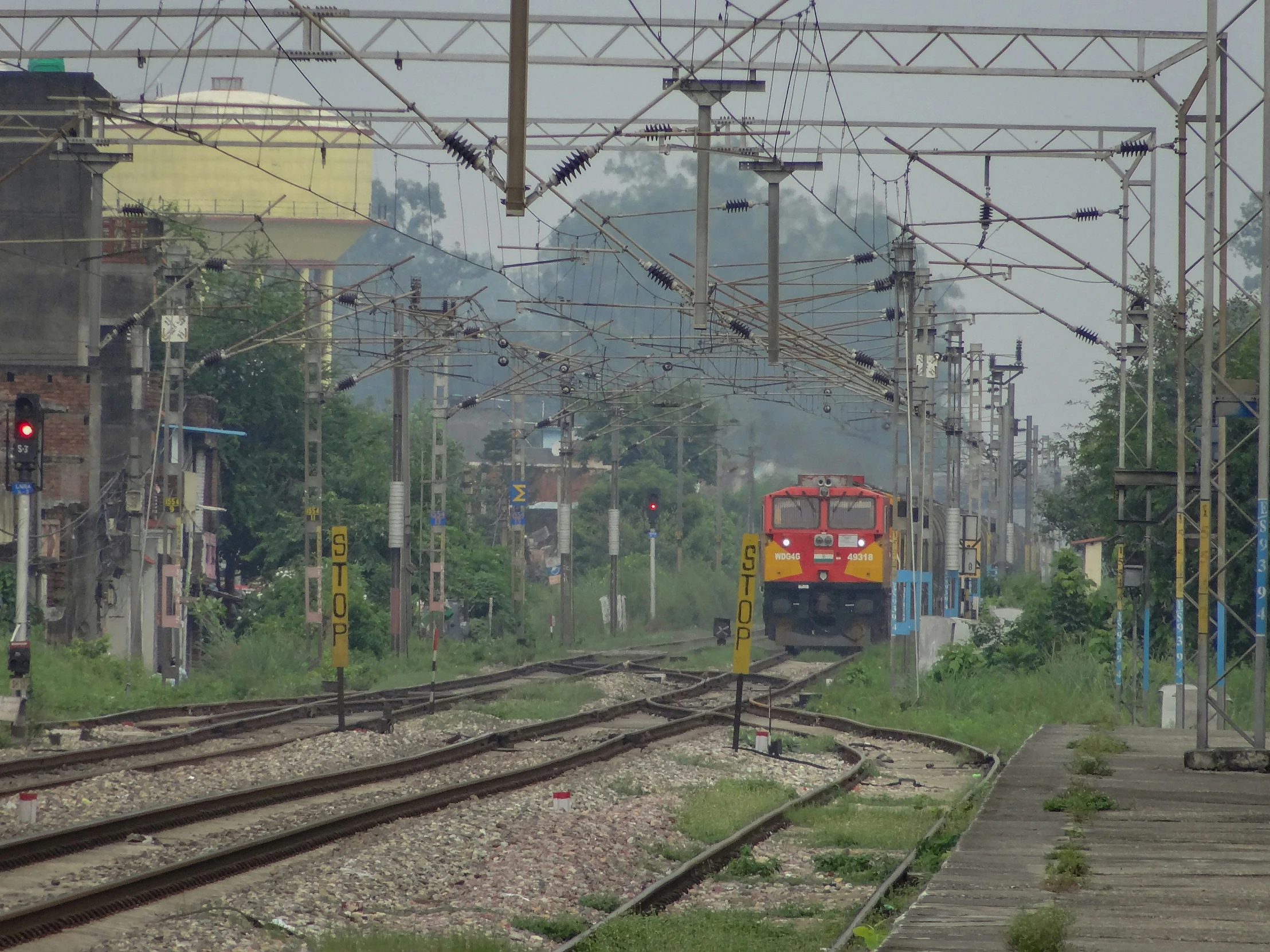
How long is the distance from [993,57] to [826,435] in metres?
92.4

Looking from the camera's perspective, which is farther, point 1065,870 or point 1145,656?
point 1145,656

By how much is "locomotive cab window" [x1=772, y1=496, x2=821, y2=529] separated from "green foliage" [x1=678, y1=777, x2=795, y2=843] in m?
21.2

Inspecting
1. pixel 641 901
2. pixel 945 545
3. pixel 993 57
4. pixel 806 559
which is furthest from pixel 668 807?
pixel 945 545

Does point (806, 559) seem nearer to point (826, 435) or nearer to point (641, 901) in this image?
point (641, 901)

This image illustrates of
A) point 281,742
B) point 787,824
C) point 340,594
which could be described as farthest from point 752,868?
point 340,594

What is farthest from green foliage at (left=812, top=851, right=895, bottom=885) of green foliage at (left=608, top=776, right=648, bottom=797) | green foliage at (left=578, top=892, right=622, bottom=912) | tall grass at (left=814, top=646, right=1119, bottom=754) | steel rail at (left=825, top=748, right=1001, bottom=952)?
tall grass at (left=814, top=646, right=1119, bottom=754)

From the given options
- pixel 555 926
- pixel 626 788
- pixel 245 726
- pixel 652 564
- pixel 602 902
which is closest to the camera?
pixel 555 926

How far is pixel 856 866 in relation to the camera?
1149cm

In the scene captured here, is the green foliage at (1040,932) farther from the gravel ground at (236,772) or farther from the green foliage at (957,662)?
the green foliage at (957,662)

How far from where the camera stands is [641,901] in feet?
32.0

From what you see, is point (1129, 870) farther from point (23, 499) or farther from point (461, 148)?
point (23, 499)

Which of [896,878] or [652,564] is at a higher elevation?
[652,564]

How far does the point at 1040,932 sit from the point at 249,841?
249 inches

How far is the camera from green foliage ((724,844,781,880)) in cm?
1130
